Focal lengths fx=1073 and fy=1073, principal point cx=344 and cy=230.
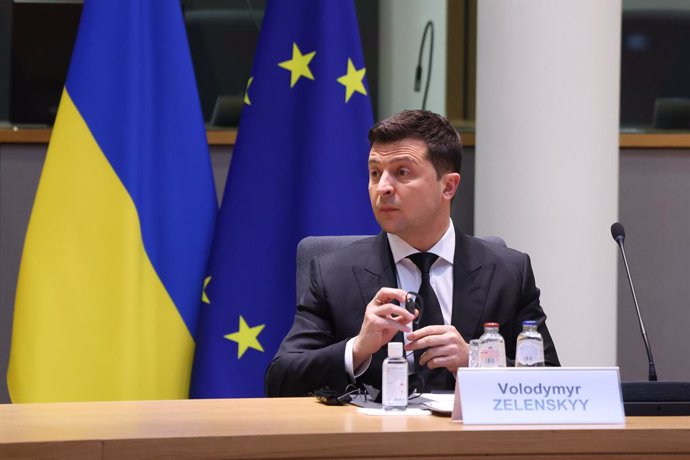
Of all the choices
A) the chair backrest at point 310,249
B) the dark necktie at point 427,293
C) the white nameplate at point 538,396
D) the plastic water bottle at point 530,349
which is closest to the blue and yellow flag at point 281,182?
the chair backrest at point 310,249

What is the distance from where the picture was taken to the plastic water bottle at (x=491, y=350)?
2.28 meters

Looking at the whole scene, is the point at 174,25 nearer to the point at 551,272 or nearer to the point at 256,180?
the point at 256,180

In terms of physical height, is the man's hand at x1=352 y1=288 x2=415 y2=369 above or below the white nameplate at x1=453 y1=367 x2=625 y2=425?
above

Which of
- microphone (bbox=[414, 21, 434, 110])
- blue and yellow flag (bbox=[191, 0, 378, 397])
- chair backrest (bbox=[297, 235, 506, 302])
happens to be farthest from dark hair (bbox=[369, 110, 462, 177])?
microphone (bbox=[414, 21, 434, 110])

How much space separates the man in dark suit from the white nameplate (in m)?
0.60

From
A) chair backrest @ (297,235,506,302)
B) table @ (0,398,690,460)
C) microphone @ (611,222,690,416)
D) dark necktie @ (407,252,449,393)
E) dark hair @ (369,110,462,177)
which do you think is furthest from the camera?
chair backrest @ (297,235,506,302)

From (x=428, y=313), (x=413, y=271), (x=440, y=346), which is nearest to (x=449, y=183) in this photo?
(x=413, y=271)

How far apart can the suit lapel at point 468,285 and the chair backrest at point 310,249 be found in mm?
165

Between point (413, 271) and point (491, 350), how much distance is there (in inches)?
19.1

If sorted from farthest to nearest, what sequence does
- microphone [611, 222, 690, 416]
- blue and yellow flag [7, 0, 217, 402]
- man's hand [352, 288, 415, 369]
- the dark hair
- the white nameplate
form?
1. blue and yellow flag [7, 0, 217, 402]
2. the dark hair
3. man's hand [352, 288, 415, 369]
4. microphone [611, 222, 690, 416]
5. the white nameplate

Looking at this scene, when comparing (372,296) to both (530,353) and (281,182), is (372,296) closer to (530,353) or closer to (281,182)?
(530,353)

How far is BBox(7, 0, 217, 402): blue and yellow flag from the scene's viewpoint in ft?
11.5

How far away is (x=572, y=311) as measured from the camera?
375 cm

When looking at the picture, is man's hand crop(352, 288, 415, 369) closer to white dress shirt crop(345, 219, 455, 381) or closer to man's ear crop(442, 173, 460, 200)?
white dress shirt crop(345, 219, 455, 381)
